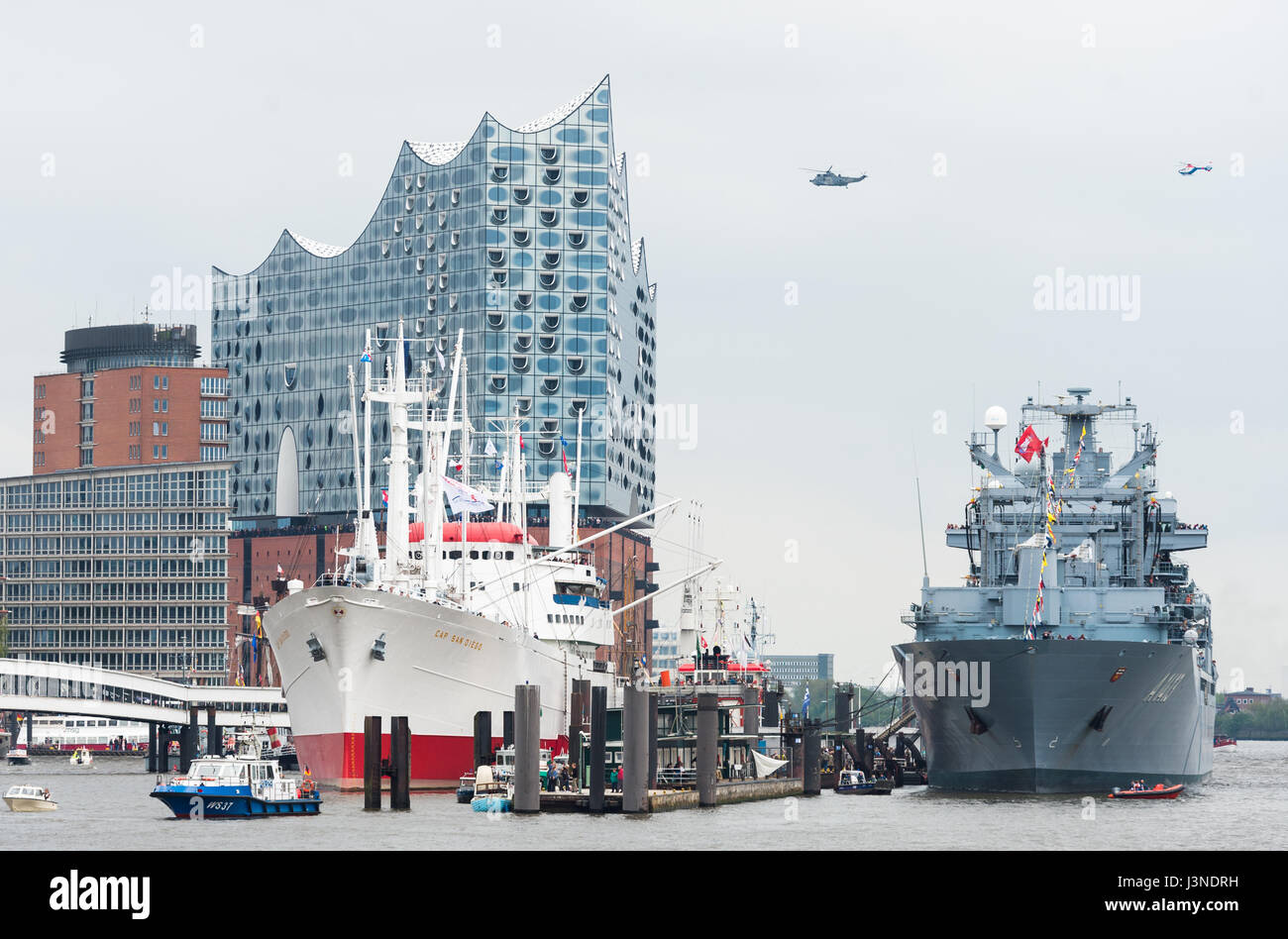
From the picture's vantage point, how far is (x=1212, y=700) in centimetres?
10406

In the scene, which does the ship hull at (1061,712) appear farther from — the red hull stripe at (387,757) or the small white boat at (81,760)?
the small white boat at (81,760)

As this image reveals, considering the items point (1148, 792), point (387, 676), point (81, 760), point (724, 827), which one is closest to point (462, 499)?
point (387, 676)

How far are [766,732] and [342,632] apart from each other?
29.6m

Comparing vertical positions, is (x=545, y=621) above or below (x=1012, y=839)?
above

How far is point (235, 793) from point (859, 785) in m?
40.2

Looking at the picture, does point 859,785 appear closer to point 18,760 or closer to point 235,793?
point 235,793

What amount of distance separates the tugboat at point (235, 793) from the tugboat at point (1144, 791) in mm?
32756

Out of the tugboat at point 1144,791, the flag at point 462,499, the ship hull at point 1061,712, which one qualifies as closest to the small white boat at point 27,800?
the flag at point 462,499

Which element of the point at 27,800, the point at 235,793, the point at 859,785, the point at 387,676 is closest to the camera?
the point at 235,793

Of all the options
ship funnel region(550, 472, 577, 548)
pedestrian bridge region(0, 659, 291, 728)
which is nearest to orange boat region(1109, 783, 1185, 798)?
ship funnel region(550, 472, 577, 548)

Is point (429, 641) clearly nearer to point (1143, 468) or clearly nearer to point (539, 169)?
point (1143, 468)

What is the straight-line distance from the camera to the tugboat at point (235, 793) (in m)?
68.4

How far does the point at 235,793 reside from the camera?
6831 cm
